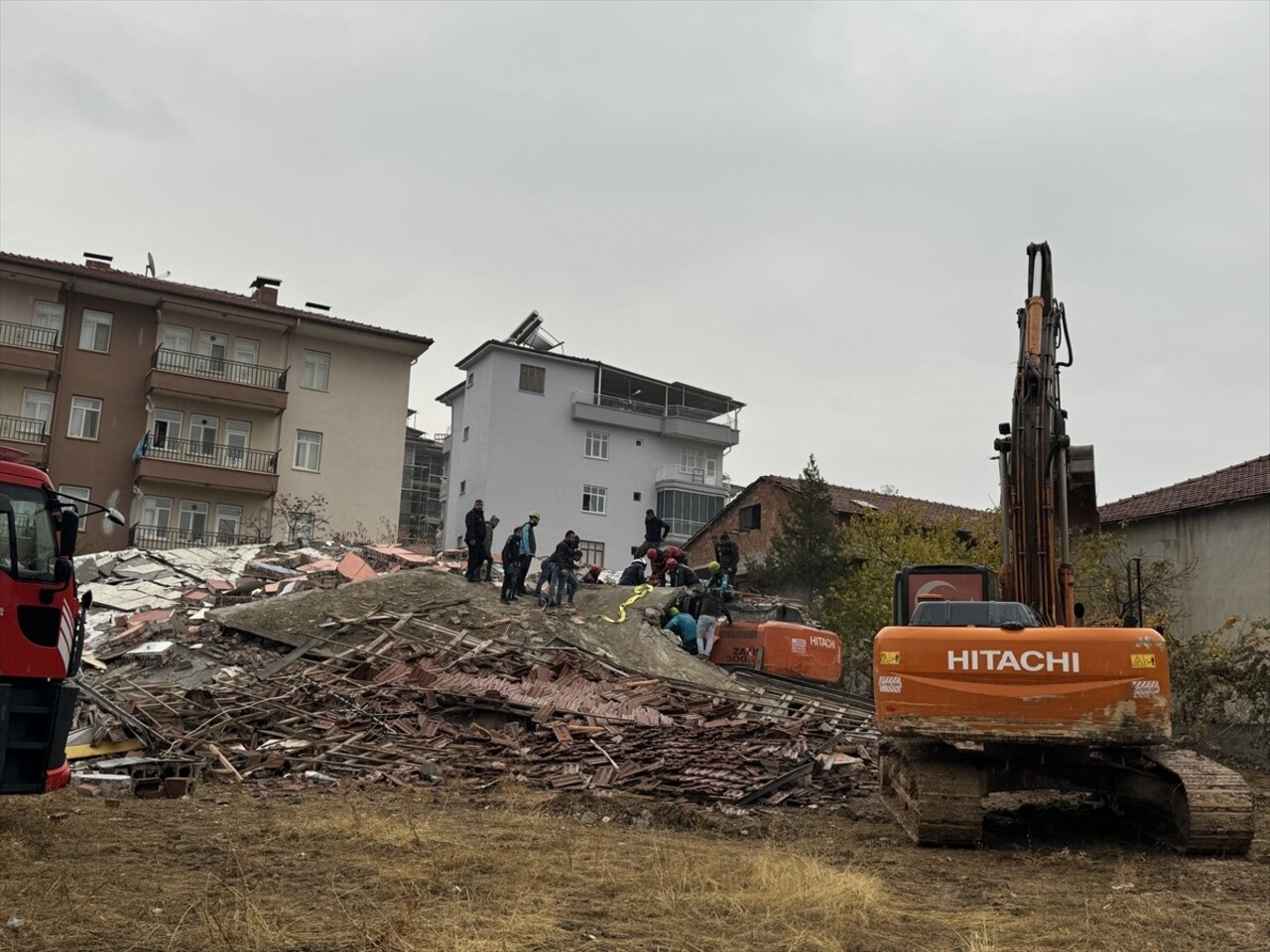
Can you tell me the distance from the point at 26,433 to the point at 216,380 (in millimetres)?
6484

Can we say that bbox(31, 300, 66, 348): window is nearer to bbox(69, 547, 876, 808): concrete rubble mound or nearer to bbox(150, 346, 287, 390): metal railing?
bbox(150, 346, 287, 390): metal railing

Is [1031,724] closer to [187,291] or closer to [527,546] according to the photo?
[527,546]

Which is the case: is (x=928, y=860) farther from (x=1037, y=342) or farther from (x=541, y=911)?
(x=1037, y=342)

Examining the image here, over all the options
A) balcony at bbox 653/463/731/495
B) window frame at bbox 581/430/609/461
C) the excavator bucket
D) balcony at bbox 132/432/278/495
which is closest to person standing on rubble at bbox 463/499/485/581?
the excavator bucket

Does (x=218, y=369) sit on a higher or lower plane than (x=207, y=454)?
higher

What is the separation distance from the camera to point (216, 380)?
4050cm

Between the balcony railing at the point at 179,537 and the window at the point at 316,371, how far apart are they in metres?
6.57

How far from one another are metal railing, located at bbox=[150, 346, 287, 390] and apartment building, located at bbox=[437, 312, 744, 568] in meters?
13.3

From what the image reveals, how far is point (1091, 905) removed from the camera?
7215 mm

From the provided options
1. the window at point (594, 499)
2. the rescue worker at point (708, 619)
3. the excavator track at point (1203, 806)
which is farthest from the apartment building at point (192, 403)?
the excavator track at point (1203, 806)

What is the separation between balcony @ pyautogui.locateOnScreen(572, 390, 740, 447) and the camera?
185 ft

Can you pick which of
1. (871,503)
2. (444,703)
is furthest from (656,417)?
(444,703)

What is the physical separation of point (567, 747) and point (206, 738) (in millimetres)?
4522

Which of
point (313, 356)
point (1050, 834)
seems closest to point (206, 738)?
point (1050, 834)
